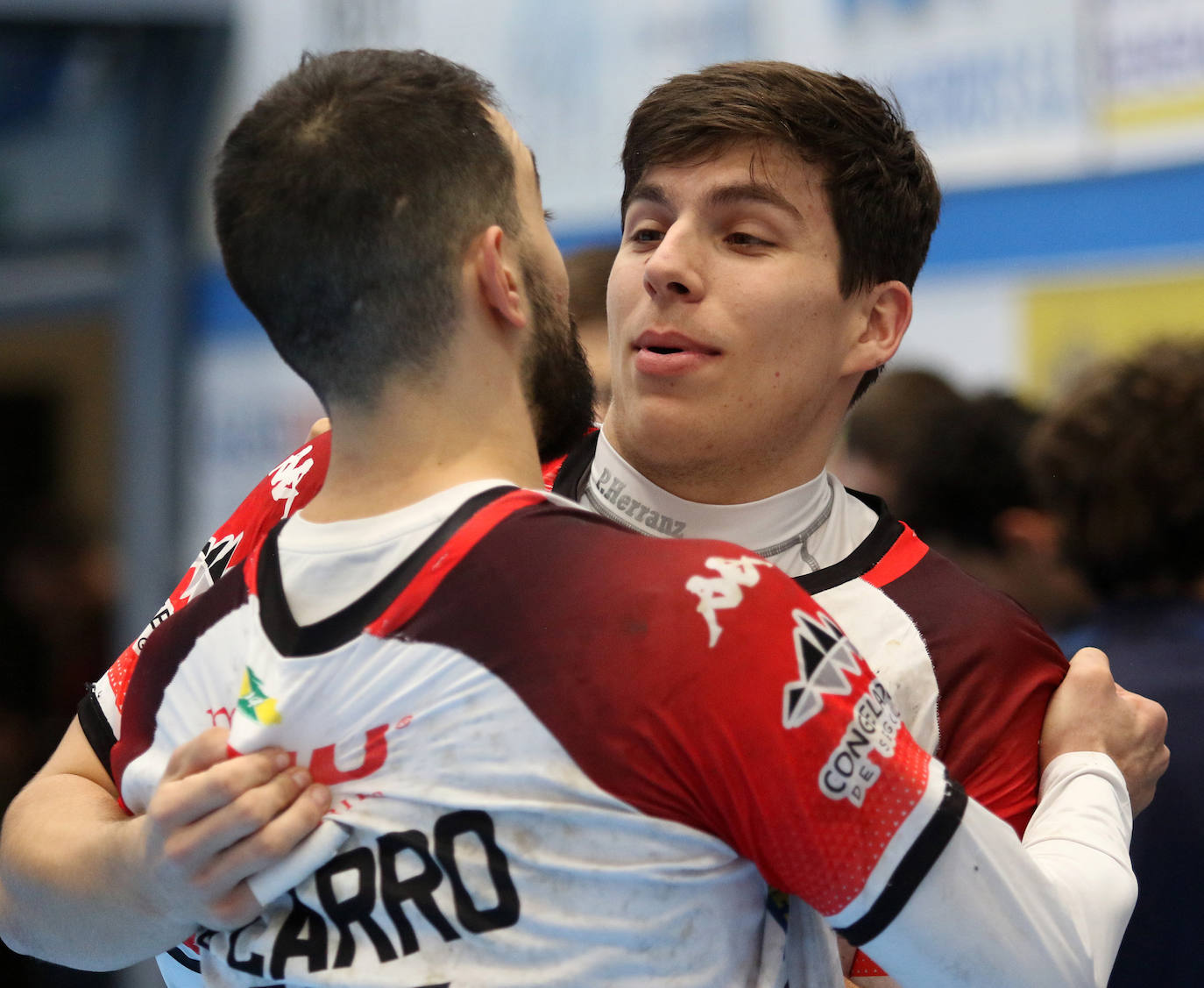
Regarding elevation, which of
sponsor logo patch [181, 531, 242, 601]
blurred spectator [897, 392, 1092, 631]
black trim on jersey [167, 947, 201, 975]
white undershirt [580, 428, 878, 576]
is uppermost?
white undershirt [580, 428, 878, 576]

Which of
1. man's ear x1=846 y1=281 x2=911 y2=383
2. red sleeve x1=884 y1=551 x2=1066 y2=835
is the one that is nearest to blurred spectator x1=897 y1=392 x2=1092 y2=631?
man's ear x1=846 y1=281 x2=911 y2=383

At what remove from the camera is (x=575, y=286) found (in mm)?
2963

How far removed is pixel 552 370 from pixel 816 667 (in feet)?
1.48

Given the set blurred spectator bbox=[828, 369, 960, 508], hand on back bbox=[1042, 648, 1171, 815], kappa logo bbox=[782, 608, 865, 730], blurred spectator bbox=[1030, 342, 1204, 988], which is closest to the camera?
kappa logo bbox=[782, 608, 865, 730]

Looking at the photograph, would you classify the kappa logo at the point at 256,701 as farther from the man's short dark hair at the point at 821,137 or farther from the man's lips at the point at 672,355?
the man's short dark hair at the point at 821,137

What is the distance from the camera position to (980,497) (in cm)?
341

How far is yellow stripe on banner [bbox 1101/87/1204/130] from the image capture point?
4.00 meters

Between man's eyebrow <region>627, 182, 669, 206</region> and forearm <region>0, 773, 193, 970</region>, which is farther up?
man's eyebrow <region>627, 182, 669, 206</region>

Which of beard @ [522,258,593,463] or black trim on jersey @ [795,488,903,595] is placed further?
black trim on jersey @ [795,488,903,595]

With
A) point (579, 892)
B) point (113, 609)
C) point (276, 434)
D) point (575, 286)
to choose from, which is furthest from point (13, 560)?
point (579, 892)

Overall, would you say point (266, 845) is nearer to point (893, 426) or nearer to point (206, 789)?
point (206, 789)

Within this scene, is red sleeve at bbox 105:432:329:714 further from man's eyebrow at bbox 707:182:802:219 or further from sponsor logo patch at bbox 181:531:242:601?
man's eyebrow at bbox 707:182:802:219

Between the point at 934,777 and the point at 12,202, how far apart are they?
23.0 ft

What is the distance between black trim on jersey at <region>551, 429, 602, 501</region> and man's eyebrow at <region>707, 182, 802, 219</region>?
0.36 m
